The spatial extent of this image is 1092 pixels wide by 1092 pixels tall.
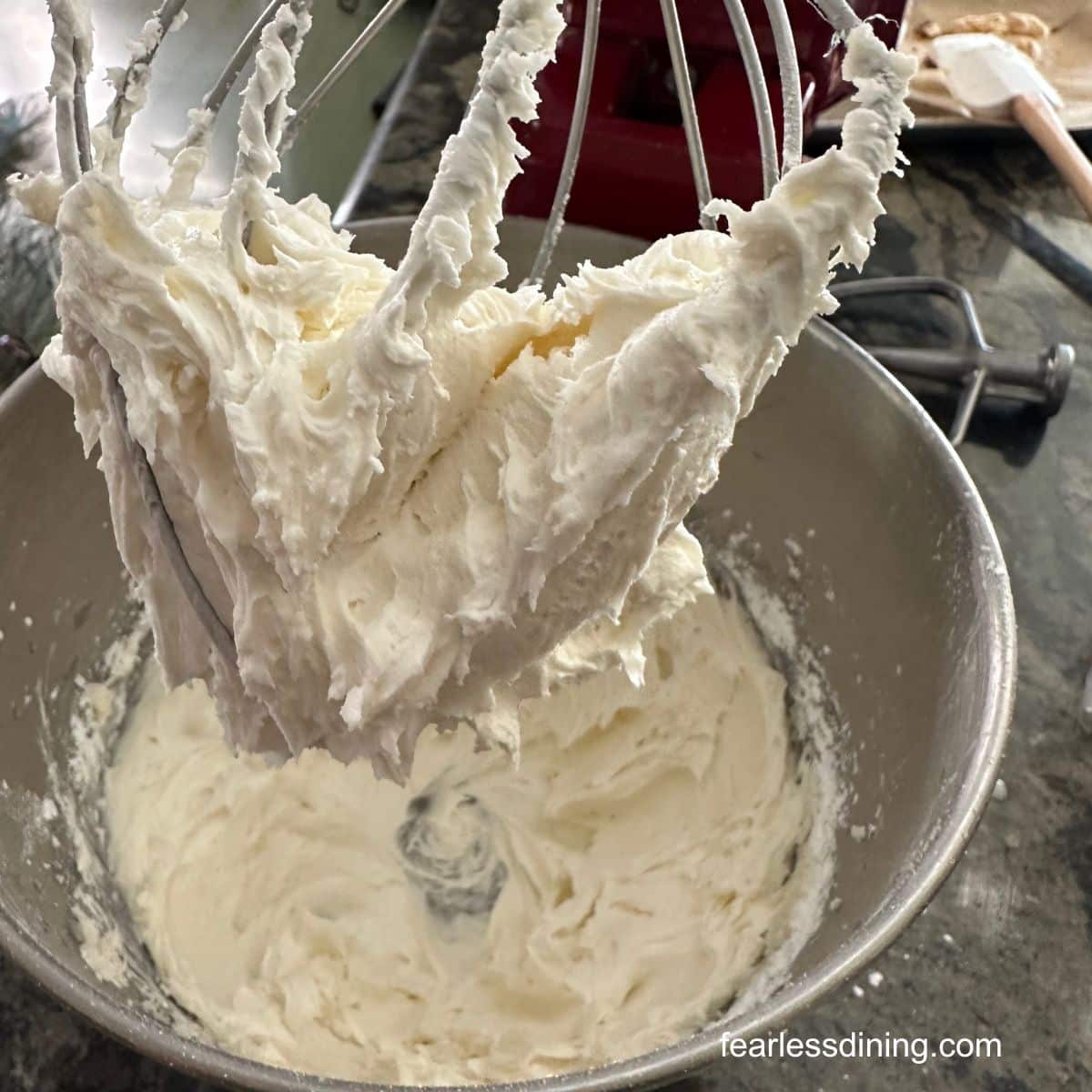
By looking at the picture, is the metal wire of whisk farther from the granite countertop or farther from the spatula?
the spatula

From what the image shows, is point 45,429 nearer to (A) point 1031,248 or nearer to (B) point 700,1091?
(B) point 700,1091

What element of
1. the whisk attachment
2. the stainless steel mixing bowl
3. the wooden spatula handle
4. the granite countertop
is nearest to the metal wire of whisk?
the whisk attachment

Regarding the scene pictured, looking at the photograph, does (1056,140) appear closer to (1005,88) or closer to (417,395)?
(1005,88)

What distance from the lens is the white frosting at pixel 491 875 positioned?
68 centimetres

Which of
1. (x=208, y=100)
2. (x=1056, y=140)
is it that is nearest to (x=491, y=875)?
(x=208, y=100)

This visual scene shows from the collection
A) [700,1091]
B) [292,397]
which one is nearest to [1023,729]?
[700,1091]

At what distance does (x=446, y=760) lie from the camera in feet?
2.69

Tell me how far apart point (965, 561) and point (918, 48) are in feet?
3.43

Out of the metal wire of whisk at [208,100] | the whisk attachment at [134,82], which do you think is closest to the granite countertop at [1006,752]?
the metal wire of whisk at [208,100]

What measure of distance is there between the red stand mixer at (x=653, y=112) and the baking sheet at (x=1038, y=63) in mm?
273

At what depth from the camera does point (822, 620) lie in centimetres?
83

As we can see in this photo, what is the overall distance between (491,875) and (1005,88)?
114 centimetres

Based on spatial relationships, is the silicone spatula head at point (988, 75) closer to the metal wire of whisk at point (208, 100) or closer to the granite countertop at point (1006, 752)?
the granite countertop at point (1006, 752)

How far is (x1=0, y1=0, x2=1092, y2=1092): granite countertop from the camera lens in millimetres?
649
